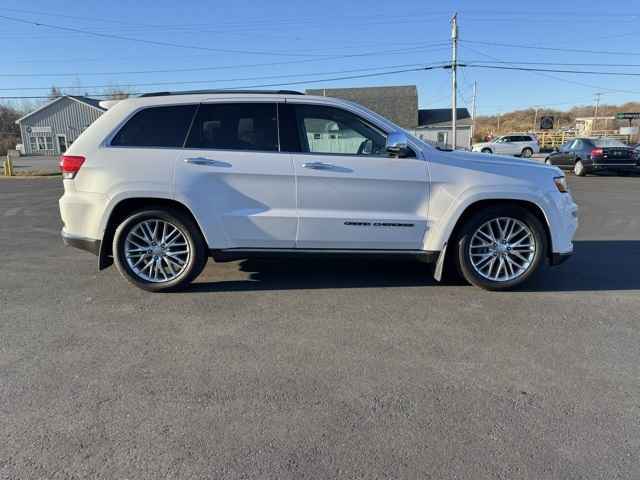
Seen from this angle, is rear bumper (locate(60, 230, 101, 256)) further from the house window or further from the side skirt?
the house window

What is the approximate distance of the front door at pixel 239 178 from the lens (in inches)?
161

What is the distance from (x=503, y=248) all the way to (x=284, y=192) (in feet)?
7.60

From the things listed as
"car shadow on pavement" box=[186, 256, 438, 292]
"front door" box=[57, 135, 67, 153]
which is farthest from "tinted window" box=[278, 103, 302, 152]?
"front door" box=[57, 135, 67, 153]

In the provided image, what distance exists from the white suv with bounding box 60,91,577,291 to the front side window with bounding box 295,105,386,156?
1 cm

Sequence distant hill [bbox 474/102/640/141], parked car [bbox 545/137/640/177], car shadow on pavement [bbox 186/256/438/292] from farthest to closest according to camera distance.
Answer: distant hill [bbox 474/102/640/141], parked car [bbox 545/137/640/177], car shadow on pavement [bbox 186/256/438/292]

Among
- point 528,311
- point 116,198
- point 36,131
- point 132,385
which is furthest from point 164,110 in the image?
point 36,131

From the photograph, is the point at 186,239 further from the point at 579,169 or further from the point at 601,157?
the point at 579,169

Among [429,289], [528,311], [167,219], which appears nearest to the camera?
[528,311]

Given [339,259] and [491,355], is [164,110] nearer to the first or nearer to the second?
[339,259]

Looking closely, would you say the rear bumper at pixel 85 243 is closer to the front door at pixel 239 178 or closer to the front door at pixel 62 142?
the front door at pixel 239 178

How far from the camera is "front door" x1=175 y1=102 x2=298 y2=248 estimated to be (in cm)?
408

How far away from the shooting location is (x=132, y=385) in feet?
9.08

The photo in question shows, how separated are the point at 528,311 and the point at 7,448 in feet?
13.0

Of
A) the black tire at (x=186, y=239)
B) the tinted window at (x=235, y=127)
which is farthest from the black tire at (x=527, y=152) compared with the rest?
the black tire at (x=186, y=239)
